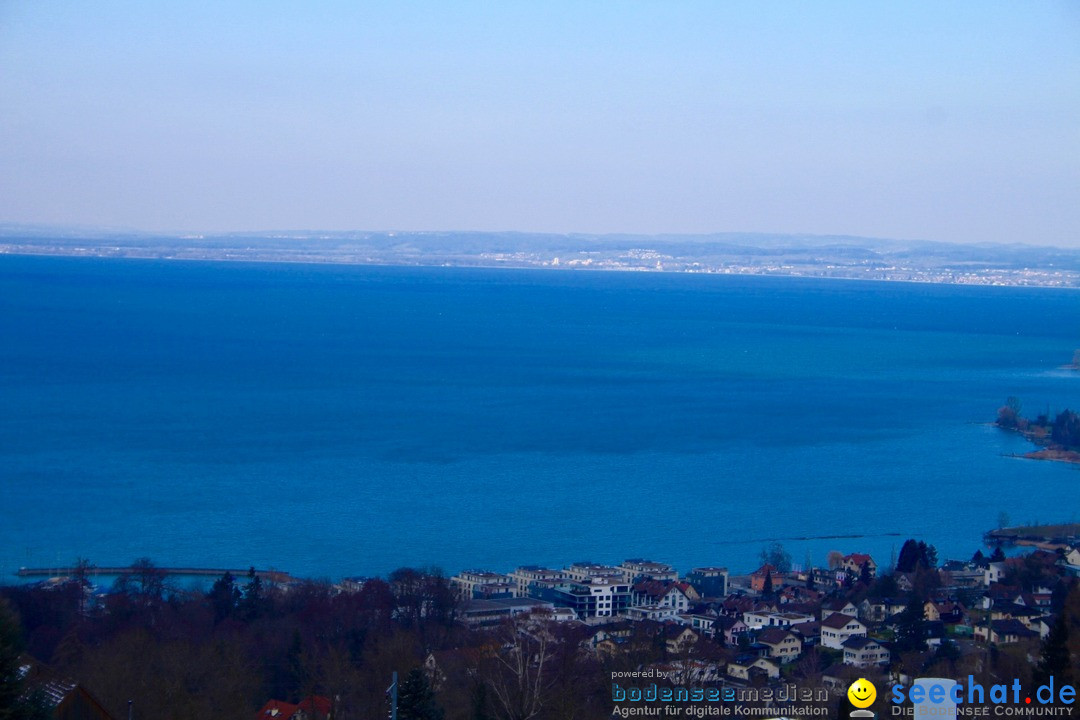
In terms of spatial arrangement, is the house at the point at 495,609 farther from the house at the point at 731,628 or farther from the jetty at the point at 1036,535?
the jetty at the point at 1036,535

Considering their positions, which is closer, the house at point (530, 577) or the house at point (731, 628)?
the house at point (731, 628)

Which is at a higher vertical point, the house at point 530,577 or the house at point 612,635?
the house at point 612,635

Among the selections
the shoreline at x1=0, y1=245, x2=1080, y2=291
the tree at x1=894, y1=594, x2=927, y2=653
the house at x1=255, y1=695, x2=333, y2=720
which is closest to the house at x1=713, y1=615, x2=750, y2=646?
the tree at x1=894, y1=594, x2=927, y2=653

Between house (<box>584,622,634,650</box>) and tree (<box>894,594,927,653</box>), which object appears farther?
tree (<box>894,594,927,653</box>)

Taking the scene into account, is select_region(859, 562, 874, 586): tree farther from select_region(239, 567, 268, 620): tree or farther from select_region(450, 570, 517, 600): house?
select_region(239, 567, 268, 620): tree

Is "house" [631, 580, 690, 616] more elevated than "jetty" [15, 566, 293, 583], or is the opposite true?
"house" [631, 580, 690, 616]

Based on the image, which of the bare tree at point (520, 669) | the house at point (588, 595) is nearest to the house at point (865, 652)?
the bare tree at point (520, 669)

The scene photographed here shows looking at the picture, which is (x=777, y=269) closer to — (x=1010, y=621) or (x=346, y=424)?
(x=346, y=424)
